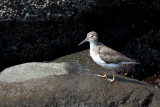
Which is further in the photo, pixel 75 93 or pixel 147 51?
pixel 147 51

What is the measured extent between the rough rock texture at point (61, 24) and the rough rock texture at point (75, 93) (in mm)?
1681

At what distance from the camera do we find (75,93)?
19.7 feet

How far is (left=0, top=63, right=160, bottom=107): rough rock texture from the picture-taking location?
580 centimetres

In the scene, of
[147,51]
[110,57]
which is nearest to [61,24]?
[110,57]

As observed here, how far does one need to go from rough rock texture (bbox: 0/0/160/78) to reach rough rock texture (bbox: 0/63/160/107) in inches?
66.2

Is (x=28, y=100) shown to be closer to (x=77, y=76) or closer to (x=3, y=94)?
(x=3, y=94)

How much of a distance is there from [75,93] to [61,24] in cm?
269

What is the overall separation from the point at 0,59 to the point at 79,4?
2570 millimetres

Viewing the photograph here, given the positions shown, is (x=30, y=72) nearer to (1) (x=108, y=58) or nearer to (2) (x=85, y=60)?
(1) (x=108, y=58)

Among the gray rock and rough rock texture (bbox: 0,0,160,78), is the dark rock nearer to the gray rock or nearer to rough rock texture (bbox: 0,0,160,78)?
rough rock texture (bbox: 0,0,160,78)

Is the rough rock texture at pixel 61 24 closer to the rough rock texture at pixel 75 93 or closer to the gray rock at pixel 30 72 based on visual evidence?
the gray rock at pixel 30 72

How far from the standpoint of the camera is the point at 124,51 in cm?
949

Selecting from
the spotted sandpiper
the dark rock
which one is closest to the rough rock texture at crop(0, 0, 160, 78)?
the dark rock

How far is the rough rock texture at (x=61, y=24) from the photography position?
7.66m
